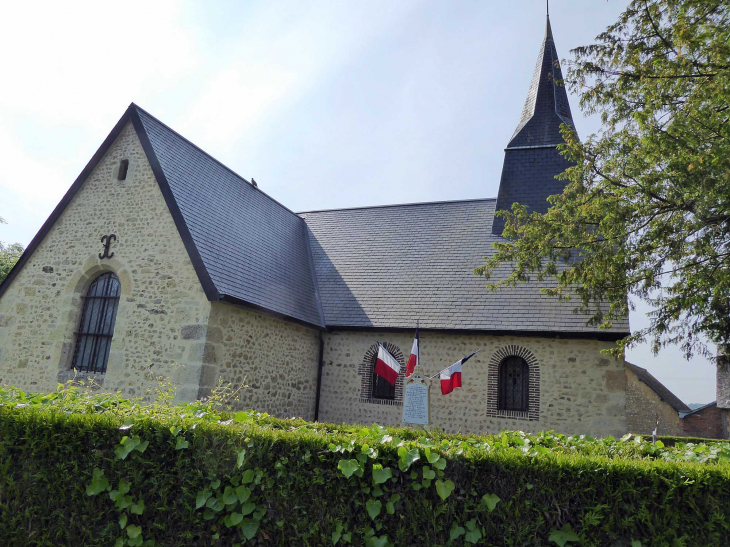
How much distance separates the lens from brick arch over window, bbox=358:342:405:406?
11227 mm

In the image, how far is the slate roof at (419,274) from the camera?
10758 mm

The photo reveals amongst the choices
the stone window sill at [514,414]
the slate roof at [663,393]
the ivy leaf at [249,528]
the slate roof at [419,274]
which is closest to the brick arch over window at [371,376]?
Result: the slate roof at [419,274]

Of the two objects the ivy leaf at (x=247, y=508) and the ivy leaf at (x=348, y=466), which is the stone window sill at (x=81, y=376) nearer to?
the ivy leaf at (x=247, y=508)

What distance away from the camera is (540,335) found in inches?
403

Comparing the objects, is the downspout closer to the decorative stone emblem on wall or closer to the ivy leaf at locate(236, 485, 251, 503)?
the decorative stone emblem on wall

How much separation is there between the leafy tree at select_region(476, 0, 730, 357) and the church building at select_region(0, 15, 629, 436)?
2.69 metres

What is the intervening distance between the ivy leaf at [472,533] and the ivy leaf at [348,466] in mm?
825

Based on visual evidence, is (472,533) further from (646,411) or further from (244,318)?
(646,411)

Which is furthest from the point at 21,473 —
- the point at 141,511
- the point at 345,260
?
the point at 345,260

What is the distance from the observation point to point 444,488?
338 cm

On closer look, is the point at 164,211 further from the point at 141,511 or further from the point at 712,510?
the point at 712,510

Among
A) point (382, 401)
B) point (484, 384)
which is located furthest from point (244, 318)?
point (484, 384)

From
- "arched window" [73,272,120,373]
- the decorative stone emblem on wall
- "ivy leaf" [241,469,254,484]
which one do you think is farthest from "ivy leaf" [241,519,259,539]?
the decorative stone emblem on wall

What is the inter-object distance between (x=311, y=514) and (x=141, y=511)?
1.36 meters
